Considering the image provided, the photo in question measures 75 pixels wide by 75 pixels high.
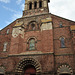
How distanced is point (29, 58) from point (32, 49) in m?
1.80

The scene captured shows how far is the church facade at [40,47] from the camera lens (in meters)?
14.0

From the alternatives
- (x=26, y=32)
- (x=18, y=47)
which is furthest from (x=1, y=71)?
(x=26, y=32)

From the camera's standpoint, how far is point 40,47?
15.8 metres

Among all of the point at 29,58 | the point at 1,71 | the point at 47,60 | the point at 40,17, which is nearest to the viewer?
the point at 47,60

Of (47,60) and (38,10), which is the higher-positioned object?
(38,10)

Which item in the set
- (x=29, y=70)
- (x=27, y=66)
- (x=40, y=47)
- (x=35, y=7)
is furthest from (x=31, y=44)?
(x=35, y=7)

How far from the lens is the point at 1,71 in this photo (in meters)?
16.0

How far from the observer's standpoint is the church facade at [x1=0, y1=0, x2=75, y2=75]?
14.0 m

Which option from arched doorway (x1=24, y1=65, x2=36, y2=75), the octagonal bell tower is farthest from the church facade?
the octagonal bell tower

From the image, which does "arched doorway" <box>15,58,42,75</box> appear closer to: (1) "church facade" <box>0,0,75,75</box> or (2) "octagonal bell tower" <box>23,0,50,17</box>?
(1) "church facade" <box>0,0,75,75</box>

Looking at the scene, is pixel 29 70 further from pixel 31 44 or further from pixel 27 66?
pixel 31 44

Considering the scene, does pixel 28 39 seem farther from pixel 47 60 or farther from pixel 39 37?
pixel 47 60

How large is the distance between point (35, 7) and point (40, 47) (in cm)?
995

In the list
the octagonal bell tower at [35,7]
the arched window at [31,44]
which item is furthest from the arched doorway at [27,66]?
the octagonal bell tower at [35,7]
